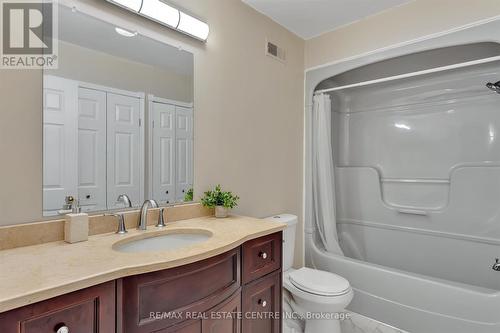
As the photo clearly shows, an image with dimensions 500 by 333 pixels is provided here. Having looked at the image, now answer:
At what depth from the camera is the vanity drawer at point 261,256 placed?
4.40 ft

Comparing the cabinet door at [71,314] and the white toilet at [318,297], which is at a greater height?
the cabinet door at [71,314]

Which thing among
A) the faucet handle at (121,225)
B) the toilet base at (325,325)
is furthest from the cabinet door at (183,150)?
the toilet base at (325,325)

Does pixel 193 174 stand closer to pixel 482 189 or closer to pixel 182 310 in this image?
pixel 182 310

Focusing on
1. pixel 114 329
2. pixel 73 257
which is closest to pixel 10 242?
pixel 73 257

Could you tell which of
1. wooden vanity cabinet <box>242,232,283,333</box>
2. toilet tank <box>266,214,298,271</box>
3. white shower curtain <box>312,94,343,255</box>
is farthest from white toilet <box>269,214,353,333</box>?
white shower curtain <box>312,94,343,255</box>

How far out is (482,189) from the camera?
2.41 meters

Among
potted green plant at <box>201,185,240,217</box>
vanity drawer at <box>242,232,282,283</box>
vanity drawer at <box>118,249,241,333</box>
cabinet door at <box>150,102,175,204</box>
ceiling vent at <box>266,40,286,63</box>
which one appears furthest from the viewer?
ceiling vent at <box>266,40,286,63</box>

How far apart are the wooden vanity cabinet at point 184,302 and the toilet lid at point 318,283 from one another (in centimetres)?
38

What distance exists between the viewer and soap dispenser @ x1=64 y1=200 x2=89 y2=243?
118 centimetres

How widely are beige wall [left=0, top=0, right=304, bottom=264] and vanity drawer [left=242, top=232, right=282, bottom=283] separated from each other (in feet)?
1.86

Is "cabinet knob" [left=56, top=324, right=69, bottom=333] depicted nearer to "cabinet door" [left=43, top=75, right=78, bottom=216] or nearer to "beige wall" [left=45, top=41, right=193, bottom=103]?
"cabinet door" [left=43, top=75, right=78, bottom=216]

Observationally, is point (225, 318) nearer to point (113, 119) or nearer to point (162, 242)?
point (162, 242)

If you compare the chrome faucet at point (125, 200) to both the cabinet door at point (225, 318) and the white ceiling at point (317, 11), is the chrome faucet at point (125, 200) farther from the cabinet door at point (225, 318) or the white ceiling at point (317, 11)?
the white ceiling at point (317, 11)

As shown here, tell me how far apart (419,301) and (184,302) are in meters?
1.77
